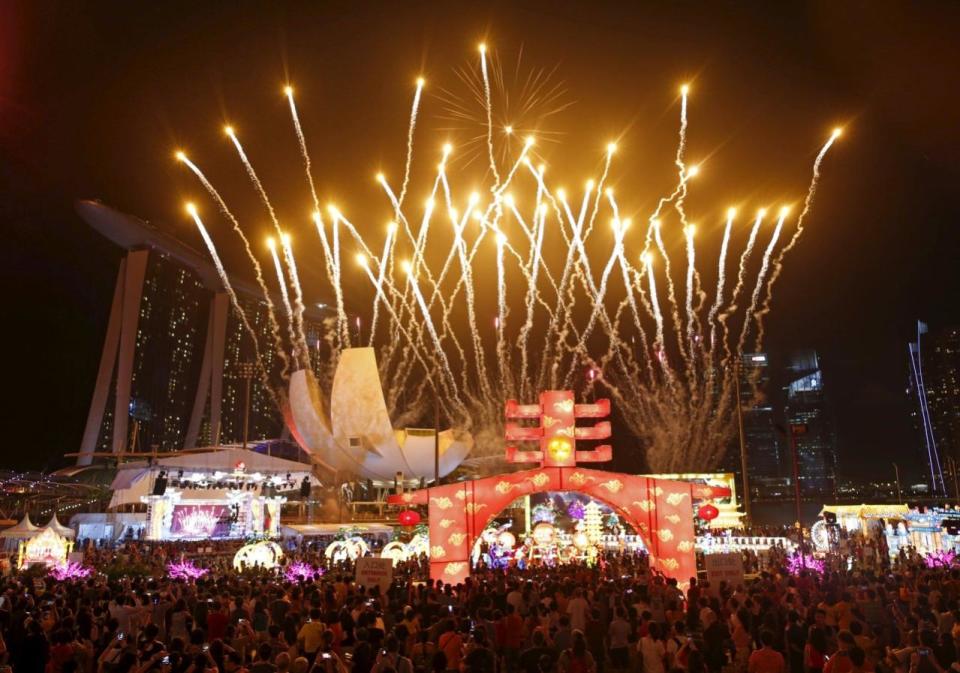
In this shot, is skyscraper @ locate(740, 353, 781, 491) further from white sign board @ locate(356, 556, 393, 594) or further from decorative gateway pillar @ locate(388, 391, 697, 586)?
white sign board @ locate(356, 556, 393, 594)

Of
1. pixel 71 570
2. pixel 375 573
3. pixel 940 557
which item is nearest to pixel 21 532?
pixel 71 570

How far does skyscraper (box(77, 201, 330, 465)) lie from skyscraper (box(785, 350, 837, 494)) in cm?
6040

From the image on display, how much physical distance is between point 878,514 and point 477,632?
2572 cm

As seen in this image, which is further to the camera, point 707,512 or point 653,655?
point 707,512

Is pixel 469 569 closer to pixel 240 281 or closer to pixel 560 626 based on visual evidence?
pixel 560 626

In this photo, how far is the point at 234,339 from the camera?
74.7 metres

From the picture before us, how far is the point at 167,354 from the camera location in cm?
6109

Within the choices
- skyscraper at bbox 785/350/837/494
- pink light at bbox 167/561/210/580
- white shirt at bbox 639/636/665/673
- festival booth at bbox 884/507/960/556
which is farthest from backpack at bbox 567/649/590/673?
skyscraper at bbox 785/350/837/494

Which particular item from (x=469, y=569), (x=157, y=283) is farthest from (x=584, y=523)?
(x=157, y=283)

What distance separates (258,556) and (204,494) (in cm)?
1187

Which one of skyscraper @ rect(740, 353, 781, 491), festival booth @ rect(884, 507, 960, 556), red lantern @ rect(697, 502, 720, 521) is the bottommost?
festival booth @ rect(884, 507, 960, 556)

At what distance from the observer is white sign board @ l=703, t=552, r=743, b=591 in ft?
38.6

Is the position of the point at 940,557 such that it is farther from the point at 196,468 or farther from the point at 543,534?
the point at 196,468

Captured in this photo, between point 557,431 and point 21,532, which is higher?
point 557,431
